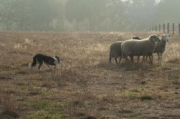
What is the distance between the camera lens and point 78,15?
88875 millimetres

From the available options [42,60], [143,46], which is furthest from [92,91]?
[143,46]

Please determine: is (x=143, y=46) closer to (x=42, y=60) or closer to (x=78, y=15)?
(x=42, y=60)


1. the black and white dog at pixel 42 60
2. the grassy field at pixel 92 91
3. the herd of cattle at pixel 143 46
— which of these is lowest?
the grassy field at pixel 92 91

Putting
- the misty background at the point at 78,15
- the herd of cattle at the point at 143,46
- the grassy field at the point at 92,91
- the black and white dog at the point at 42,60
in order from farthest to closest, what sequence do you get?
the misty background at the point at 78,15
the herd of cattle at the point at 143,46
the black and white dog at the point at 42,60
the grassy field at the point at 92,91

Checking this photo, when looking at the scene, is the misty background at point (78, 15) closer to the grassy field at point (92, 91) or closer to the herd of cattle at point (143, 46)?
the herd of cattle at point (143, 46)

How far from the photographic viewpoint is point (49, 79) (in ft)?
52.5

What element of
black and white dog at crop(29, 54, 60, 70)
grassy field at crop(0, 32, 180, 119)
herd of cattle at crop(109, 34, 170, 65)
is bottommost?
grassy field at crop(0, 32, 180, 119)

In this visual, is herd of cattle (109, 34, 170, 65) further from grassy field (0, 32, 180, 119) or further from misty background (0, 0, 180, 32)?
misty background (0, 0, 180, 32)

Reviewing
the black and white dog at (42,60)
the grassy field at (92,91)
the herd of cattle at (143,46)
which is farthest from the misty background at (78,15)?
the black and white dog at (42,60)

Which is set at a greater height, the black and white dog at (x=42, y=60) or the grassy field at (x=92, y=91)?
the black and white dog at (x=42, y=60)

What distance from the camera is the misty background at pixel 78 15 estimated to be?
87.0 meters

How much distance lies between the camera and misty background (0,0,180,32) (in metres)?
87.0

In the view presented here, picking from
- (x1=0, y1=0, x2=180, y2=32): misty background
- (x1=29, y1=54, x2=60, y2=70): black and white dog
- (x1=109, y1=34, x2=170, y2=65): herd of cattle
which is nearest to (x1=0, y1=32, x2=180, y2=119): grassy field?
(x1=29, y1=54, x2=60, y2=70): black and white dog

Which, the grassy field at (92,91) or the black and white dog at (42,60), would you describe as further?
the black and white dog at (42,60)
